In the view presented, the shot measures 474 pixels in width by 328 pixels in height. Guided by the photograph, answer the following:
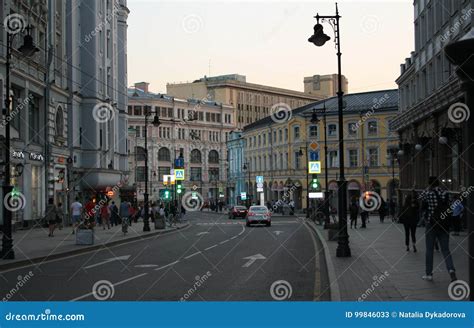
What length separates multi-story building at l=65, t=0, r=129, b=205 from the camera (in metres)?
50.9

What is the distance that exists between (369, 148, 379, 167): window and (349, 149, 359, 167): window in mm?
1997

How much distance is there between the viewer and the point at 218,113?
13438 cm

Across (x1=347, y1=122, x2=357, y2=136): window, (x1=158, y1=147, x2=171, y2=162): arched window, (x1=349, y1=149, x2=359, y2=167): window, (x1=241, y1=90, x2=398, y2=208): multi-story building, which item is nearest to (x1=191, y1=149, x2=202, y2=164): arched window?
(x1=158, y1=147, x2=171, y2=162): arched window

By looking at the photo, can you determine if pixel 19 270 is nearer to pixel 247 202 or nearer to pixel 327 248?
pixel 327 248

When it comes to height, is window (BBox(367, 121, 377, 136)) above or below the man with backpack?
above

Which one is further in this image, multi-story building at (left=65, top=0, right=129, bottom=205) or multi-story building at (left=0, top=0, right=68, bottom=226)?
multi-story building at (left=65, top=0, right=129, bottom=205)

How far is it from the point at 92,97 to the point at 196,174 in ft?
241

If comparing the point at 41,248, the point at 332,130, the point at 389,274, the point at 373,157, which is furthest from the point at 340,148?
the point at 332,130

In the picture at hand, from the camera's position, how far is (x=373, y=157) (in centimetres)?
8612

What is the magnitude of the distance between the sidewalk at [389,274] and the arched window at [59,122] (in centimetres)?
2797

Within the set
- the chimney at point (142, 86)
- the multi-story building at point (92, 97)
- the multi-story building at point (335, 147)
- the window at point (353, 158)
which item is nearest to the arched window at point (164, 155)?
the chimney at point (142, 86)

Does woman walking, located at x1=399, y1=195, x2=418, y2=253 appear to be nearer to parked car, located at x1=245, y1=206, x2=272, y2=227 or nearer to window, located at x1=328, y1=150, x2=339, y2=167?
parked car, located at x1=245, y1=206, x2=272, y2=227

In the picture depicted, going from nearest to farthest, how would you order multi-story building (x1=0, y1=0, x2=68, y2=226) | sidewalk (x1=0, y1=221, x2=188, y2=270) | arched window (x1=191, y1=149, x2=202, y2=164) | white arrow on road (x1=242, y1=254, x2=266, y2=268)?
white arrow on road (x1=242, y1=254, x2=266, y2=268)
sidewalk (x1=0, y1=221, x2=188, y2=270)
multi-story building (x1=0, y1=0, x2=68, y2=226)
arched window (x1=191, y1=149, x2=202, y2=164)

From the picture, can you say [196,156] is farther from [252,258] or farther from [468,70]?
[468,70]
